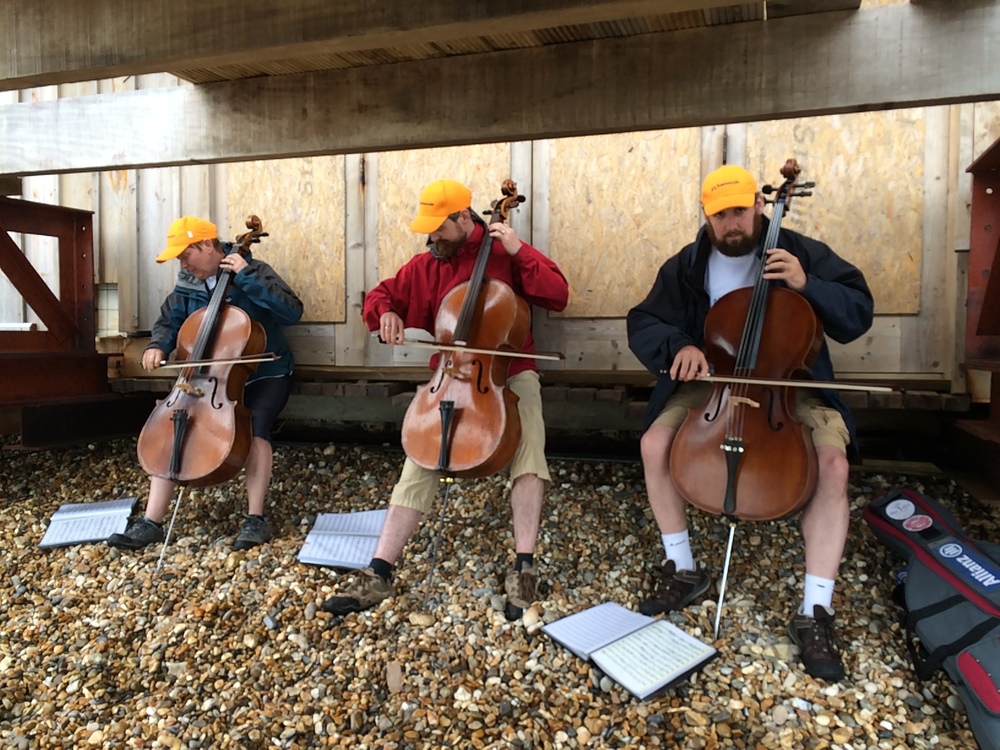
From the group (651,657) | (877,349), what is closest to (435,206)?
(651,657)

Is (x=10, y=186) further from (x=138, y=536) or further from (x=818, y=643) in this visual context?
(x=818, y=643)

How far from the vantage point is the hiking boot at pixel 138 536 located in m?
2.75

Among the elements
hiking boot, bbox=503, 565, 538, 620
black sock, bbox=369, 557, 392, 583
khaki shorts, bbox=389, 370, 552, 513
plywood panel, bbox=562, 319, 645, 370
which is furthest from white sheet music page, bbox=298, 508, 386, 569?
plywood panel, bbox=562, 319, 645, 370

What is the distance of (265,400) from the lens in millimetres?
3023

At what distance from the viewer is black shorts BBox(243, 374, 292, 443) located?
9.65 ft

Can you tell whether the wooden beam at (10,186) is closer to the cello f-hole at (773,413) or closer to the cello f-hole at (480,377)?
the cello f-hole at (480,377)

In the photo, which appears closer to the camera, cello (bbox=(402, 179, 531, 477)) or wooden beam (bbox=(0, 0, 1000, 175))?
wooden beam (bbox=(0, 0, 1000, 175))

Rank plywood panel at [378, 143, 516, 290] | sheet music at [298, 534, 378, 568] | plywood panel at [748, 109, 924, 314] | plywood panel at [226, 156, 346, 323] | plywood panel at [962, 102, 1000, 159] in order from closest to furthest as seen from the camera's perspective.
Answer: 1. sheet music at [298, 534, 378, 568]
2. plywood panel at [962, 102, 1000, 159]
3. plywood panel at [748, 109, 924, 314]
4. plywood panel at [378, 143, 516, 290]
5. plywood panel at [226, 156, 346, 323]

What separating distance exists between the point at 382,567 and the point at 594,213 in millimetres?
1983

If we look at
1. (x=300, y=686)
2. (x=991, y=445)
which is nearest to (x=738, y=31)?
(x=991, y=445)

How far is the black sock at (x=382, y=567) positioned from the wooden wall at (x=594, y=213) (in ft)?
4.67

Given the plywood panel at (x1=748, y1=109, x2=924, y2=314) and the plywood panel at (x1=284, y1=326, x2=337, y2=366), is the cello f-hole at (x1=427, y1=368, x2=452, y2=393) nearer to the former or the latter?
the plywood panel at (x1=284, y1=326, x2=337, y2=366)

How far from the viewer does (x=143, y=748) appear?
1.65 meters

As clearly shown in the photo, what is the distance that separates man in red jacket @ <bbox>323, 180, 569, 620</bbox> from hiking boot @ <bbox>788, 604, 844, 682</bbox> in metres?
0.83
